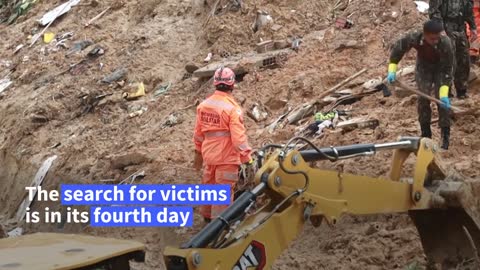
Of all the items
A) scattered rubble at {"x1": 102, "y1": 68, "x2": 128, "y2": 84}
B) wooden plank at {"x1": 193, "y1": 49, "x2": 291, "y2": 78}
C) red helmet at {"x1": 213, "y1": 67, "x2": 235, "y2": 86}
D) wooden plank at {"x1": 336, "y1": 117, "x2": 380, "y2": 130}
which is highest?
red helmet at {"x1": 213, "y1": 67, "x2": 235, "y2": 86}

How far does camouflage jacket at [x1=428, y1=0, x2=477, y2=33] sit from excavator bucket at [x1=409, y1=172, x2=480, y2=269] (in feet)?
13.6

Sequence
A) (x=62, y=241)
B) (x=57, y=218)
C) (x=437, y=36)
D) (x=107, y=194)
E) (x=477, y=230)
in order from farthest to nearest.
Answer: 1. (x=57, y=218)
2. (x=107, y=194)
3. (x=437, y=36)
4. (x=477, y=230)
5. (x=62, y=241)

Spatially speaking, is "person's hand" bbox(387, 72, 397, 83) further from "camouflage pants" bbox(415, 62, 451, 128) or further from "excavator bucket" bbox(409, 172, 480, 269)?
"excavator bucket" bbox(409, 172, 480, 269)

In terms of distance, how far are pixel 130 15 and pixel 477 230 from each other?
11.2 metres

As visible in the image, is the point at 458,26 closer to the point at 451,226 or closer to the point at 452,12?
the point at 452,12

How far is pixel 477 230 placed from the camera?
6.25 m

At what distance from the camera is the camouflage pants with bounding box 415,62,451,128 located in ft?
28.6

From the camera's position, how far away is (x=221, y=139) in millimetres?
7891

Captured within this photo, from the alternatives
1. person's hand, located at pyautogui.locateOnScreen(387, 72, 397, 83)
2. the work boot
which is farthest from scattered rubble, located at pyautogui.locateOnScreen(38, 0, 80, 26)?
person's hand, located at pyautogui.locateOnScreen(387, 72, 397, 83)

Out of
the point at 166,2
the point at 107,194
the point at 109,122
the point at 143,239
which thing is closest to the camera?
the point at 143,239

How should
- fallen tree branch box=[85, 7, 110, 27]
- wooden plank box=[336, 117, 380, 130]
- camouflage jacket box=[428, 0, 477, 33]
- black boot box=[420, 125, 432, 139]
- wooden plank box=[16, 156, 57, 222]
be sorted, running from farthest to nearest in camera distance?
fallen tree branch box=[85, 7, 110, 27], wooden plank box=[16, 156, 57, 222], camouflage jacket box=[428, 0, 477, 33], wooden plank box=[336, 117, 380, 130], black boot box=[420, 125, 432, 139]

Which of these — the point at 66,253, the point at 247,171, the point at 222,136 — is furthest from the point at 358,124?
the point at 66,253

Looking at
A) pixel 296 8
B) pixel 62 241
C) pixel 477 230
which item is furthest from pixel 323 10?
pixel 62 241

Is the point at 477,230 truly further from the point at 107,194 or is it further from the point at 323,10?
the point at 323,10
